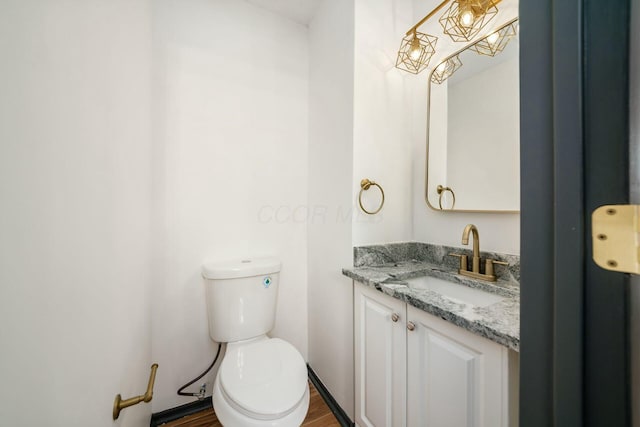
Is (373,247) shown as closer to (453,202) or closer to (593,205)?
(453,202)

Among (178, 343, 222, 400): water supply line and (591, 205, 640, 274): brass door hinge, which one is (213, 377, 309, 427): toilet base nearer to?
(178, 343, 222, 400): water supply line

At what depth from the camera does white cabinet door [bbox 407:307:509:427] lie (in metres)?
0.62

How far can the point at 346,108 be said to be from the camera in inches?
50.0

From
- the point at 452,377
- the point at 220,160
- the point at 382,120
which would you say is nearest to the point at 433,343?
the point at 452,377

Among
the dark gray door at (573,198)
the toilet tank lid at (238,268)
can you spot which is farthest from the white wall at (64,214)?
the dark gray door at (573,198)

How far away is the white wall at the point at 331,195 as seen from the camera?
49.5 inches

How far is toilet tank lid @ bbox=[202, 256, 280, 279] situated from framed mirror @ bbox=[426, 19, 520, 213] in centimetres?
97

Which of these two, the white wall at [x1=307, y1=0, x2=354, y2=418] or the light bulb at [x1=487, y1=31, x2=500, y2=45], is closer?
the light bulb at [x1=487, y1=31, x2=500, y2=45]

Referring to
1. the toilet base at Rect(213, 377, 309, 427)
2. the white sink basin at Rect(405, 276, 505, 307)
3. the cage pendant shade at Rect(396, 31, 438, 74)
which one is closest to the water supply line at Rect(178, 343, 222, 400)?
the toilet base at Rect(213, 377, 309, 427)

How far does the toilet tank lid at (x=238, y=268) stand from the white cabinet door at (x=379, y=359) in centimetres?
51

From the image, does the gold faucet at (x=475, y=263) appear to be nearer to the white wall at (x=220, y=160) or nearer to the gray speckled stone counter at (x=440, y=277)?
the gray speckled stone counter at (x=440, y=277)

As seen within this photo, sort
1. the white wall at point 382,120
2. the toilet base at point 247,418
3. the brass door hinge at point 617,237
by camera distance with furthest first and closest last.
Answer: the white wall at point 382,120 → the toilet base at point 247,418 → the brass door hinge at point 617,237

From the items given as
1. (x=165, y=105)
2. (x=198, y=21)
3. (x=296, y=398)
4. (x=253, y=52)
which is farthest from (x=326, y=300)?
(x=198, y=21)

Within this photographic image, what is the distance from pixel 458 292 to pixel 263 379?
91 cm
